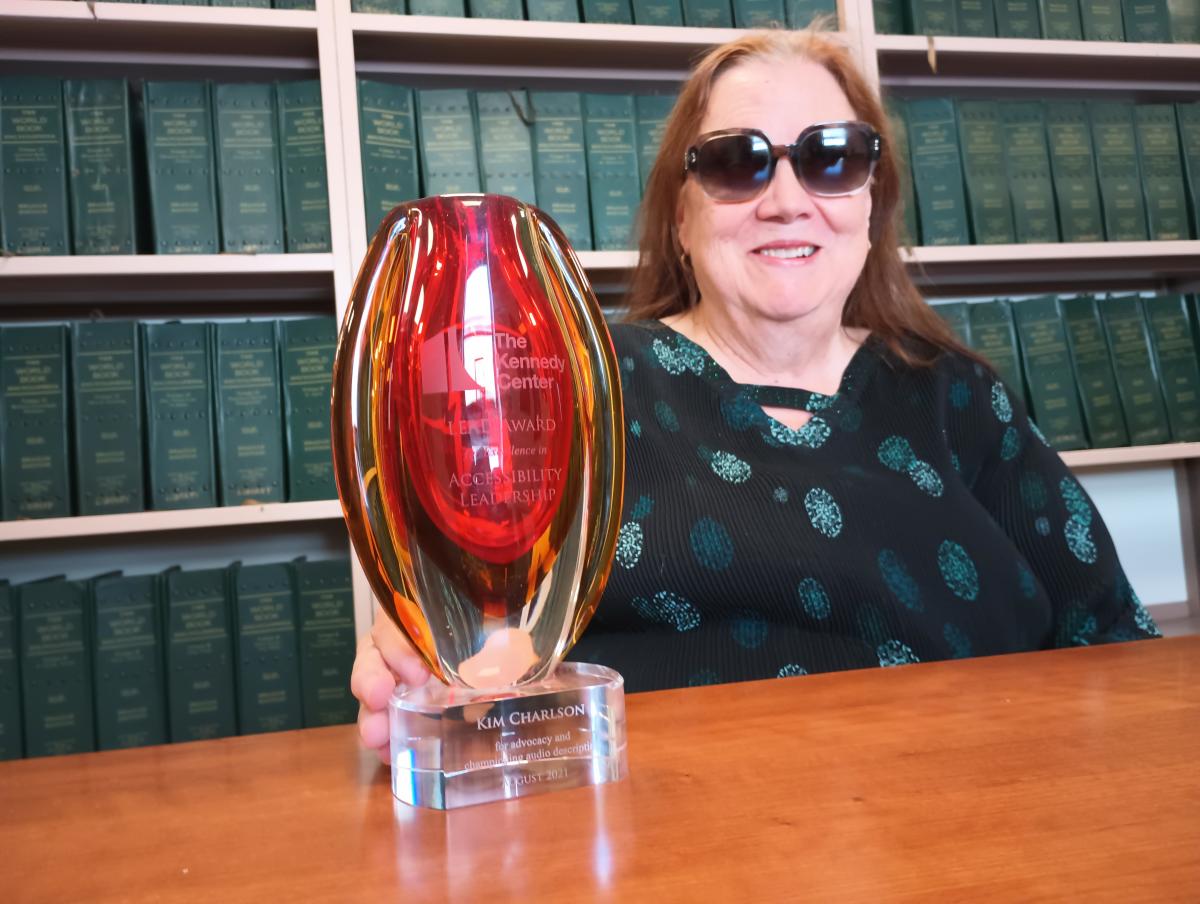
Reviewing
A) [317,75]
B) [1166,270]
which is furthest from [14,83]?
[1166,270]

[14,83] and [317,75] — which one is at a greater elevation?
[317,75]

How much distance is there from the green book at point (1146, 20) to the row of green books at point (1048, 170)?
14 cm

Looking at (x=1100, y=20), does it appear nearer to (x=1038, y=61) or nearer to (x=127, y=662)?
(x=1038, y=61)

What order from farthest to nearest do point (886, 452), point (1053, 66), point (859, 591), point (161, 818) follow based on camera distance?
point (1053, 66)
point (886, 452)
point (859, 591)
point (161, 818)

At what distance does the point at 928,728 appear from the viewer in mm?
A: 468

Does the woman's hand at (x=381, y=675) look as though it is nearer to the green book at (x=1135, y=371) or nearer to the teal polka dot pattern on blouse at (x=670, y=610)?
the teal polka dot pattern on blouse at (x=670, y=610)

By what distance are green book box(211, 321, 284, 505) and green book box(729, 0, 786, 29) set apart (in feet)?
3.42

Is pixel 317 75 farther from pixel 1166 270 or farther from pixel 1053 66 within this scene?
pixel 1166 270

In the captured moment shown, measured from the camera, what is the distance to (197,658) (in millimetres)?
1640

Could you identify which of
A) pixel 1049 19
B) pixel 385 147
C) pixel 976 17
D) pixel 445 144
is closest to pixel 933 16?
pixel 976 17

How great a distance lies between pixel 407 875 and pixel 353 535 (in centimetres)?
17

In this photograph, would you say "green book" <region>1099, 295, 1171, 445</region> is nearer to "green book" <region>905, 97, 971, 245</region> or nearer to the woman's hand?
"green book" <region>905, 97, 971, 245</region>

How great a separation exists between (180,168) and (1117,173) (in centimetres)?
180

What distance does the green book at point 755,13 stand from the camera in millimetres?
1902
